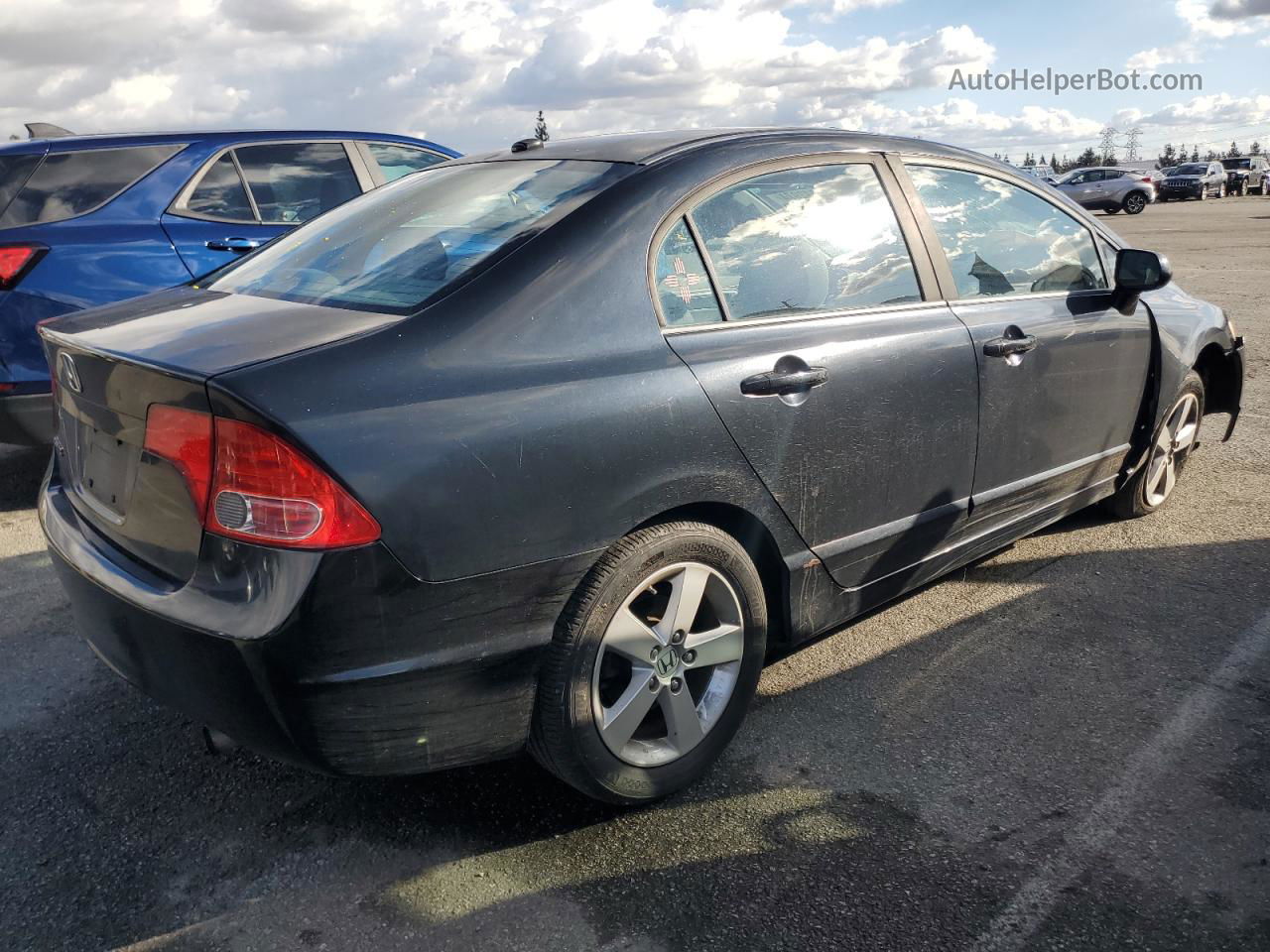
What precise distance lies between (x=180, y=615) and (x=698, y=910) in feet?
3.99

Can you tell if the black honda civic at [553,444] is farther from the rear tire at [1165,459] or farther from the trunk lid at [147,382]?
the rear tire at [1165,459]

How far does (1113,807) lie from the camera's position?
103 inches

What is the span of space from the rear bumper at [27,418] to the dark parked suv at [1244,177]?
5319 cm

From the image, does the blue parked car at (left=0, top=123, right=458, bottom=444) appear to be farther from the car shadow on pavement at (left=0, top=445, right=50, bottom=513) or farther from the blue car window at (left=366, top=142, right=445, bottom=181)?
the car shadow on pavement at (left=0, top=445, right=50, bottom=513)

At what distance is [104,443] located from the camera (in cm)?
245

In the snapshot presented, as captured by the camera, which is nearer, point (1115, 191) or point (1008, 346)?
point (1008, 346)

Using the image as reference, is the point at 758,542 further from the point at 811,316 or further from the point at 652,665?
the point at 811,316

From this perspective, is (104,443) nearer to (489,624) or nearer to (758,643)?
(489,624)

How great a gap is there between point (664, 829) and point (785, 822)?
286mm

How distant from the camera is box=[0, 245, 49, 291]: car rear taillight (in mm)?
4734

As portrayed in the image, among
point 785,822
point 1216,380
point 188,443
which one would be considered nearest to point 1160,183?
point 1216,380

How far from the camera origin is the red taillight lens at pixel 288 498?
6.63 ft

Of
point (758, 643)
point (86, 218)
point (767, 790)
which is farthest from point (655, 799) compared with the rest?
point (86, 218)

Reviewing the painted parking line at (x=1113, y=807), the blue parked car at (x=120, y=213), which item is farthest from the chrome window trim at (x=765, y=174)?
the blue parked car at (x=120, y=213)
